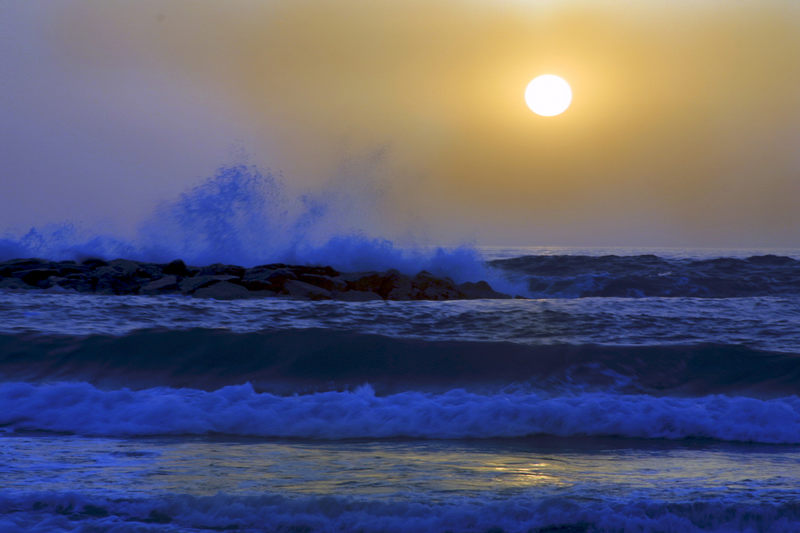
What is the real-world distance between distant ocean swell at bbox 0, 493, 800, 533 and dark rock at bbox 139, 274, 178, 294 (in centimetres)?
1188

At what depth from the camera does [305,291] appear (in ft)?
51.5

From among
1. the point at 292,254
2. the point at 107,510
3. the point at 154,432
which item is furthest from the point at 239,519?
the point at 292,254

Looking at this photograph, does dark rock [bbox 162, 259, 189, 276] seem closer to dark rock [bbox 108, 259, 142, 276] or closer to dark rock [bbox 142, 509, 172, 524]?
dark rock [bbox 108, 259, 142, 276]

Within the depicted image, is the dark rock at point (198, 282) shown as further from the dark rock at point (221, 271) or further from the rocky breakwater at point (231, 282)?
the dark rock at point (221, 271)

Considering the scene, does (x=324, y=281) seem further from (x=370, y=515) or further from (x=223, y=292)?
(x=370, y=515)

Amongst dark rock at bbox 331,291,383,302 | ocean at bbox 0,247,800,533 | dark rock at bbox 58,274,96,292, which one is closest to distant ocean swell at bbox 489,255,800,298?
dark rock at bbox 331,291,383,302

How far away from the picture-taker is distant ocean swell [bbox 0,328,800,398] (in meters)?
8.04

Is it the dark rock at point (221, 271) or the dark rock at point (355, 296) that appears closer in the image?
the dark rock at point (355, 296)

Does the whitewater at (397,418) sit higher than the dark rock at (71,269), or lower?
lower

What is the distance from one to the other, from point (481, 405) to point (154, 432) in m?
2.88

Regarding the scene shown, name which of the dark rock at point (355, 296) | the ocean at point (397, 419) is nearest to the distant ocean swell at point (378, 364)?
the ocean at point (397, 419)

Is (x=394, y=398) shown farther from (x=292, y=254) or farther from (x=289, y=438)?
(x=292, y=254)

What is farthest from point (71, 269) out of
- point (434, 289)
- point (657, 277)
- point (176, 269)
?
point (657, 277)

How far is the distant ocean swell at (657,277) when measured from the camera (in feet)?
65.7
